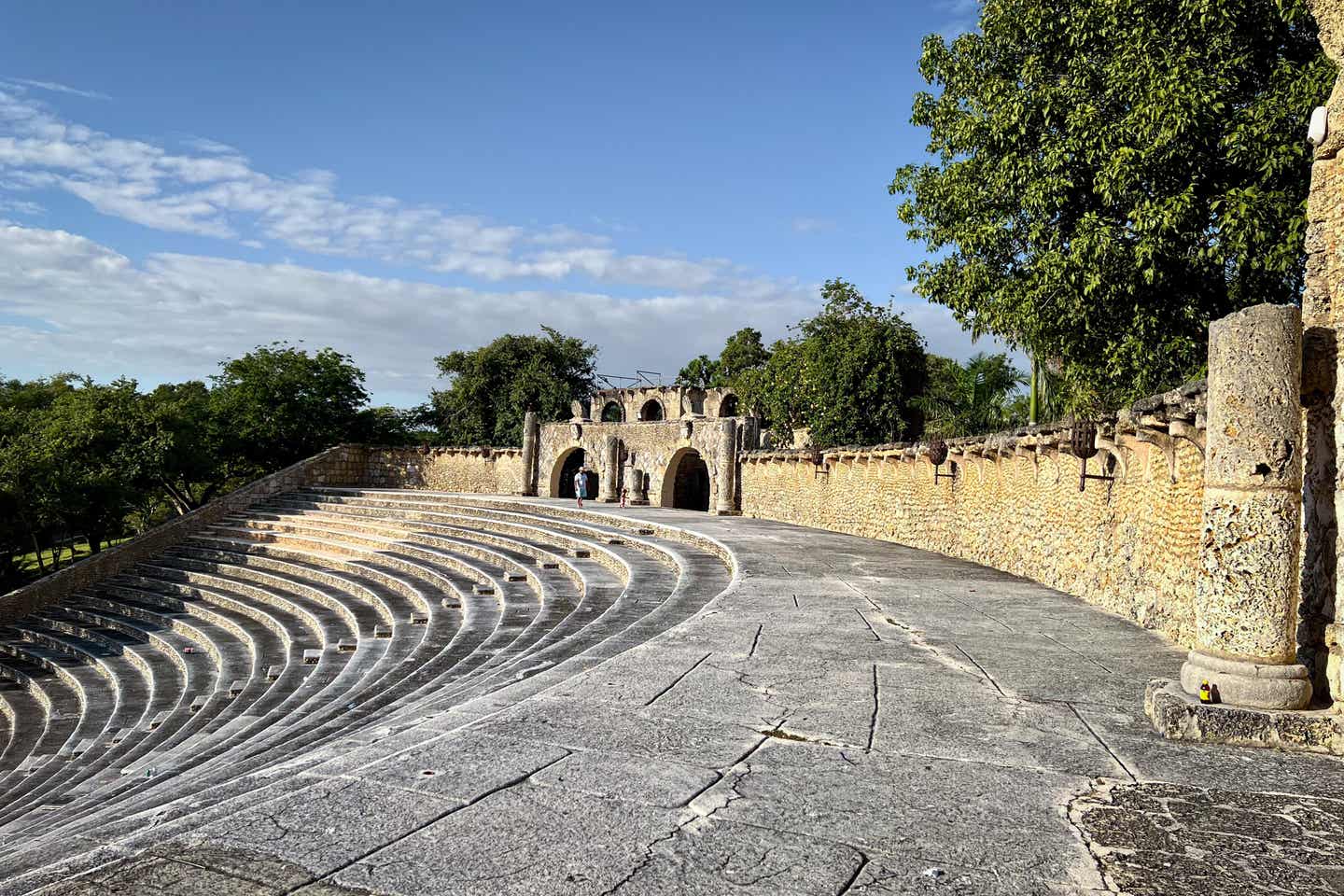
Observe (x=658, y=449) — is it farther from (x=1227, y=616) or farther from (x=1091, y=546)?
(x=1227, y=616)

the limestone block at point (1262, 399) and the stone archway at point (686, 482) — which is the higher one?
the limestone block at point (1262, 399)

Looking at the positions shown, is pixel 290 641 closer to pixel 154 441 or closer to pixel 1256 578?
pixel 1256 578

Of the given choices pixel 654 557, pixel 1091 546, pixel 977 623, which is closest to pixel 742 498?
pixel 654 557

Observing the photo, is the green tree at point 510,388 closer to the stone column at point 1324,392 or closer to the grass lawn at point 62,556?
the grass lawn at point 62,556

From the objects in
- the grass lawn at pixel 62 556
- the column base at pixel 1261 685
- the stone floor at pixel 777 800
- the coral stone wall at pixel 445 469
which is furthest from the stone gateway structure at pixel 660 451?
the column base at pixel 1261 685

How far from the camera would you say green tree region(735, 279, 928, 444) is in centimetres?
2477

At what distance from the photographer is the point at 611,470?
26.2 meters

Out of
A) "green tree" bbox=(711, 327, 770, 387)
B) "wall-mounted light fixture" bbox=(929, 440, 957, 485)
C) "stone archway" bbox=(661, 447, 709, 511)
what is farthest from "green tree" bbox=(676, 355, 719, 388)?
"wall-mounted light fixture" bbox=(929, 440, 957, 485)

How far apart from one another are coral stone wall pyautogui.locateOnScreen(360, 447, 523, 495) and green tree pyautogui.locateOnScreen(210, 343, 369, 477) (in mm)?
2515

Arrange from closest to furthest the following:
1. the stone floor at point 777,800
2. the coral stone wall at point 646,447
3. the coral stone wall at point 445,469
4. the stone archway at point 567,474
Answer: the stone floor at point 777,800
the coral stone wall at point 646,447
the stone archway at point 567,474
the coral stone wall at point 445,469

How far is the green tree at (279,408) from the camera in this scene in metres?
29.8

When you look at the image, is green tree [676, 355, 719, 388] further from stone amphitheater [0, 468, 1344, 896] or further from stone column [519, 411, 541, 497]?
stone amphitheater [0, 468, 1344, 896]

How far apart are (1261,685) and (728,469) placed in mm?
18423

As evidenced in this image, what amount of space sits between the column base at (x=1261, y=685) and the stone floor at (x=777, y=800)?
0.36m
